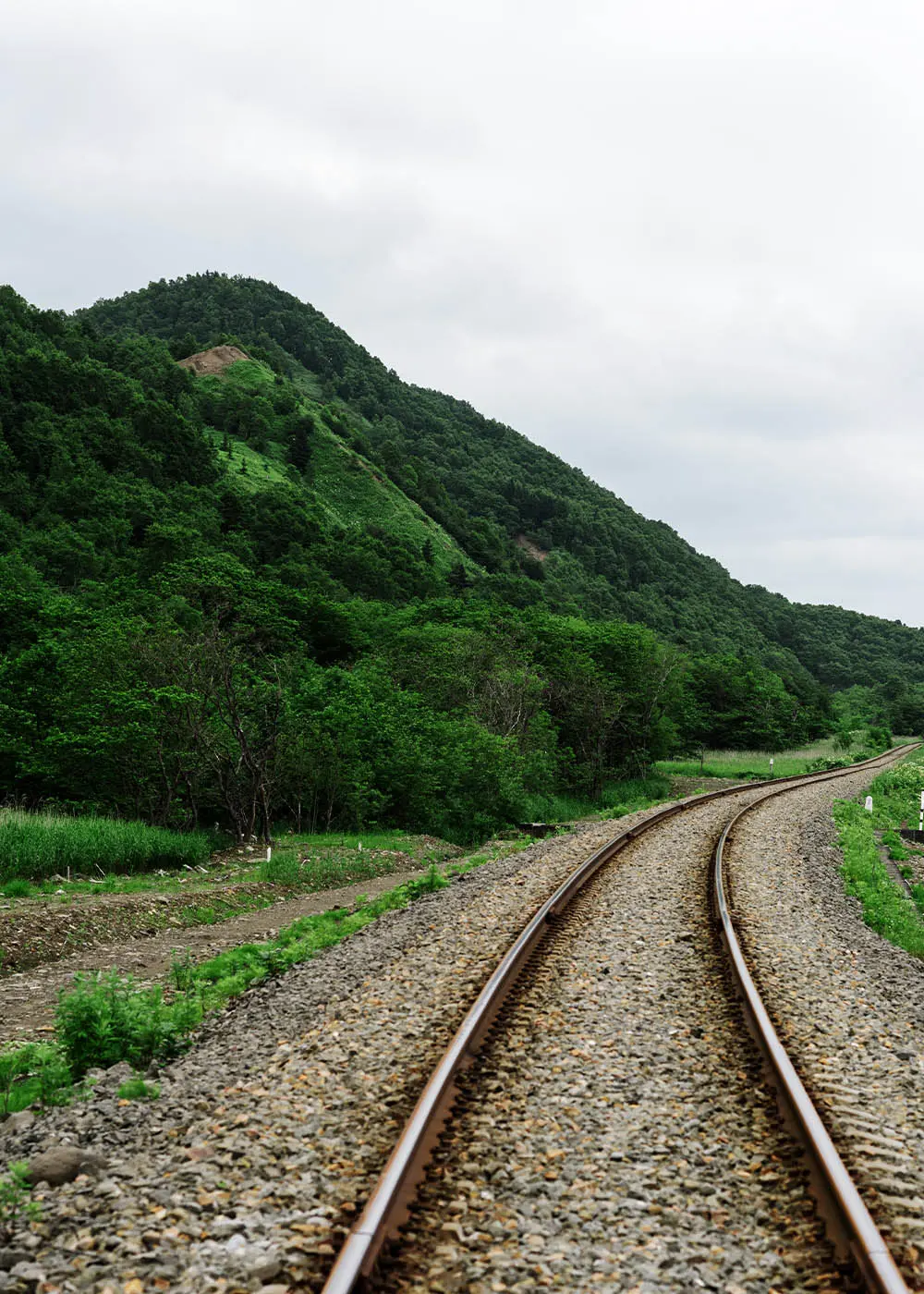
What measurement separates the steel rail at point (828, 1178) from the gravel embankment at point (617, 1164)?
10cm

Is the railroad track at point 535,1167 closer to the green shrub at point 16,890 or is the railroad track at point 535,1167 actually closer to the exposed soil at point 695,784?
the green shrub at point 16,890

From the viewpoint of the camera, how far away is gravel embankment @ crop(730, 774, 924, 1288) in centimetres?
440

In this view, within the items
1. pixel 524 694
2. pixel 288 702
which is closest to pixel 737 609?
pixel 524 694

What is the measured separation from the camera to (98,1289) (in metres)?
3.47

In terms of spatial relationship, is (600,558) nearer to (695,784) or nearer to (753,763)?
(753,763)

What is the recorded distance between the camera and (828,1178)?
4.14 metres

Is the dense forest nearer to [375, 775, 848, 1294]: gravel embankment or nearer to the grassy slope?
the grassy slope

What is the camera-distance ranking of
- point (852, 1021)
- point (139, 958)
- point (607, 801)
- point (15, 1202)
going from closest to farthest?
point (15, 1202) → point (852, 1021) → point (139, 958) → point (607, 801)

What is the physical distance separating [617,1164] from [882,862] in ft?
52.1

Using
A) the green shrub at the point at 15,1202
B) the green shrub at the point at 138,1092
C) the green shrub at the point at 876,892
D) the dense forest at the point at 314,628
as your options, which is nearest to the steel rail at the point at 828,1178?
the green shrub at the point at 15,1202

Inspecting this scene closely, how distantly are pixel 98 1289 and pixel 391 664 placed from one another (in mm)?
35269

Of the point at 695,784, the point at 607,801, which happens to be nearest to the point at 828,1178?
the point at 607,801

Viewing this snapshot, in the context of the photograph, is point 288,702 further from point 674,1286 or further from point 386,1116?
point 674,1286

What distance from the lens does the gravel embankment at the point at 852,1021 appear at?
440 cm
